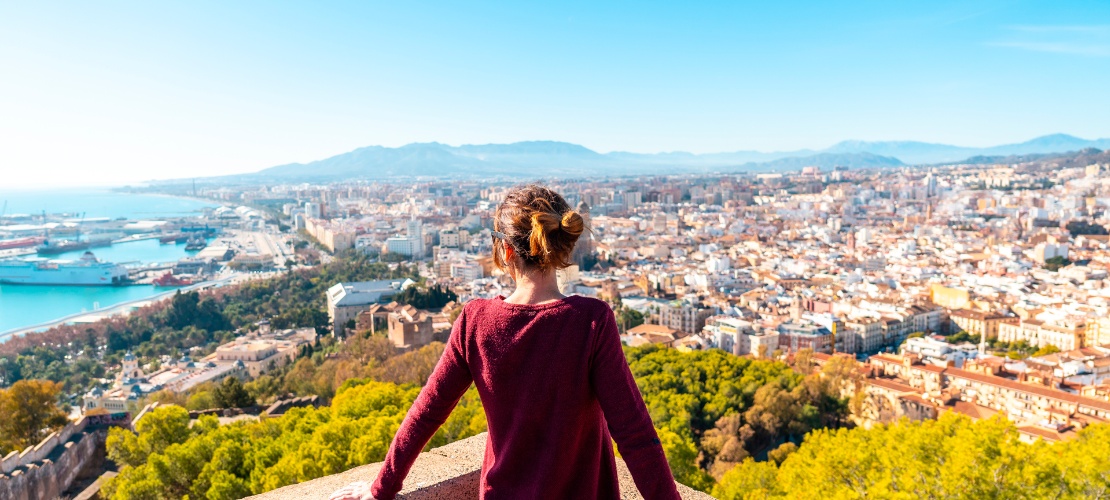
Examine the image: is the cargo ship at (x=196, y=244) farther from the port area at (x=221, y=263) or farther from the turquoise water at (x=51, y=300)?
the turquoise water at (x=51, y=300)

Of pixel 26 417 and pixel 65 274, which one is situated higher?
pixel 26 417

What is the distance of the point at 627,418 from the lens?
2.59ft

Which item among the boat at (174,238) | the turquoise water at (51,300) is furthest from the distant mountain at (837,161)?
the turquoise water at (51,300)

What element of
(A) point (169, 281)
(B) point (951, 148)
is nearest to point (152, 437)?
(A) point (169, 281)

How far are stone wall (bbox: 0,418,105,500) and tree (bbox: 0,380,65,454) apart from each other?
0.59 m

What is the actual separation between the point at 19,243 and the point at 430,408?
4219cm

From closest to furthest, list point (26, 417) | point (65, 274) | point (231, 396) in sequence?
point (26, 417), point (231, 396), point (65, 274)

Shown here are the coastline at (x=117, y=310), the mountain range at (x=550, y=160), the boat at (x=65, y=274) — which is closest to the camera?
the coastline at (x=117, y=310)

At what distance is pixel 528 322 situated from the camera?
2.61 ft

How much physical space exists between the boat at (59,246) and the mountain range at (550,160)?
148 ft

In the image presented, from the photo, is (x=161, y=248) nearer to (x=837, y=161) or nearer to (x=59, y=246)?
(x=59, y=246)

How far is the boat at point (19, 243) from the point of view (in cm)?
3434

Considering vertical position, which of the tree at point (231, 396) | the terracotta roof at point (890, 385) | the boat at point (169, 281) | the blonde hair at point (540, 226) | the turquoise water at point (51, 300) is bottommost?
the turquoise water at point (51, 300)

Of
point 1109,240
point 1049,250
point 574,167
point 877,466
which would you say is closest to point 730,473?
point 877,466
